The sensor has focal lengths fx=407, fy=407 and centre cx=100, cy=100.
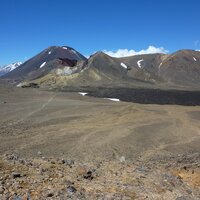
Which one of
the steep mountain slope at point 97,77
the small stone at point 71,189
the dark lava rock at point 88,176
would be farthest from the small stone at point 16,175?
the steep mountain slope at point 97,77

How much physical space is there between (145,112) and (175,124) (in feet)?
20.6

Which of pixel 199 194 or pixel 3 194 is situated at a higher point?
pixel 3 194

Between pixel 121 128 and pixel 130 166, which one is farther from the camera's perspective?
pixel 121 128

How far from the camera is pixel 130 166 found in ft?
46.5

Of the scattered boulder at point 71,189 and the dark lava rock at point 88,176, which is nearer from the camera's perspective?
the scattered boulder at point 71,189

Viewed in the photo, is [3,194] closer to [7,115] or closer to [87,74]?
[7,115]

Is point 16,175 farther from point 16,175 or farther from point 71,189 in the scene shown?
point 71,189

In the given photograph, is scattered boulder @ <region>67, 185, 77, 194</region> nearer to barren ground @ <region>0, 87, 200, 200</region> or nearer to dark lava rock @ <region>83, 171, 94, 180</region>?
barren ground @ <region>0, 87, 200, 200</region>

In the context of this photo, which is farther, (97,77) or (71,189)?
(97,77)

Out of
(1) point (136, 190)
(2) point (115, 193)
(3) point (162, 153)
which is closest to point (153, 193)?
(1) point (136, 190)

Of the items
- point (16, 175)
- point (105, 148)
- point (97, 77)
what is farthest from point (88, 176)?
point (97, 77)

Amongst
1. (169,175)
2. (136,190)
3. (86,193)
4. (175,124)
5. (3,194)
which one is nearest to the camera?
(3,194)

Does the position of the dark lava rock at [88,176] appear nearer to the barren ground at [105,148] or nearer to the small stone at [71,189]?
the barren ground at [105,148]

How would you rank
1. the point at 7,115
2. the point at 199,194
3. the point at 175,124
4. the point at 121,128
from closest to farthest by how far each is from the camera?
1. the point at 199,194
2. the point at 121,128
3. the point at 175,124
4. the point at 7,115
